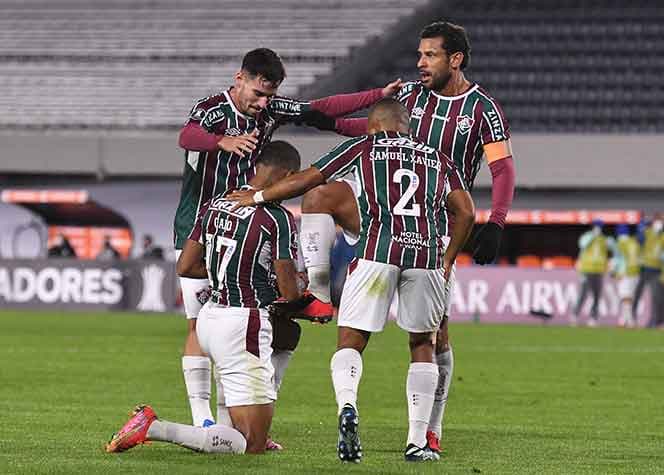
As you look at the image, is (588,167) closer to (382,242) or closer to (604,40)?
(604,40)

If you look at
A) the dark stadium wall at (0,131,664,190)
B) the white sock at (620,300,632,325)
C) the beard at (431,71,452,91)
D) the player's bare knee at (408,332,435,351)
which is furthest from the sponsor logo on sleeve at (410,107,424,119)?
the dark stadium wall at (0,131,664,190)

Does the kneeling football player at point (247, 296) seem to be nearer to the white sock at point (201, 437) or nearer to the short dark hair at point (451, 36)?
the white sock at point (201, 437)

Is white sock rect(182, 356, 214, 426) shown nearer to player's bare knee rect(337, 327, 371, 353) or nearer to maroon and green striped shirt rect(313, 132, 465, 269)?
player's bare knee rect(337, 327, 371, 353)

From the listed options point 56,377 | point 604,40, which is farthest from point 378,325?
point 604,40

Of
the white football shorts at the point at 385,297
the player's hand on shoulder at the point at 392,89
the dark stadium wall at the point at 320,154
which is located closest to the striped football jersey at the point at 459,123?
the player's hand on shoulder at the point at 392,89

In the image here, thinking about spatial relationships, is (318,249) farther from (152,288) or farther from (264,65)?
(152,288)

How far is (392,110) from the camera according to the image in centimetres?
720

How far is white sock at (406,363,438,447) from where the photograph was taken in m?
7.12

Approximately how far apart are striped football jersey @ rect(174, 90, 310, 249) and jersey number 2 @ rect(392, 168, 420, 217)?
956mm

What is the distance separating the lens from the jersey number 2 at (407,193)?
7.04 meters

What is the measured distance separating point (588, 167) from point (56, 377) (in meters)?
19.9

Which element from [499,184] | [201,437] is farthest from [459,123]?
A: [201,437]

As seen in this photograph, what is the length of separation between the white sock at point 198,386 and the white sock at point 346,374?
0.93 metres

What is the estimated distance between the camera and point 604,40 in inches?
1409
